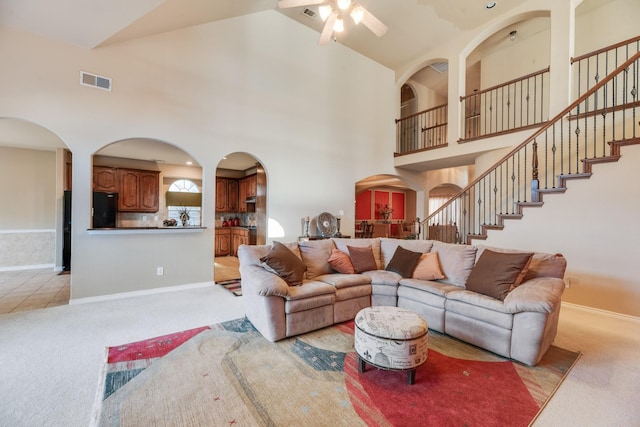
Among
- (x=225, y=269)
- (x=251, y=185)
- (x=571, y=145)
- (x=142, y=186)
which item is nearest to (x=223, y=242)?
(x=251, y=185)

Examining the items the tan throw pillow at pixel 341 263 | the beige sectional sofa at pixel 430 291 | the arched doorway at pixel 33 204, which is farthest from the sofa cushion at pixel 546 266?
the arched doorway at pixel 33 204

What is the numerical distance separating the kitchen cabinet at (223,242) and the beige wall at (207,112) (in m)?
3.34

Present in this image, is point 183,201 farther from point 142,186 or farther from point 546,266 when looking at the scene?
point 546,266

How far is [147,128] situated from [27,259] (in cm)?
484

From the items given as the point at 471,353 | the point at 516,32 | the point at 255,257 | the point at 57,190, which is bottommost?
the point at 471,353

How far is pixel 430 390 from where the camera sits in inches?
78.4

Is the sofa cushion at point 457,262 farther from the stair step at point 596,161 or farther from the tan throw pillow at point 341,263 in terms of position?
the stair step at point 596,161

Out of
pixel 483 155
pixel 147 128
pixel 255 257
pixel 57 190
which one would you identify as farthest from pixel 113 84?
pixel 483 155

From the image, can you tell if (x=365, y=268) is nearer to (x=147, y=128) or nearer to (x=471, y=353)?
(x=471, y=353)

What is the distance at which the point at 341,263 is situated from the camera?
3.63 m

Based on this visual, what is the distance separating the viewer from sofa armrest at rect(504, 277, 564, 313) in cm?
223

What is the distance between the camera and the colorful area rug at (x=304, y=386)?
171 centimetres

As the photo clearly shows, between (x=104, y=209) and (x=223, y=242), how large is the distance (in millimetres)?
2891

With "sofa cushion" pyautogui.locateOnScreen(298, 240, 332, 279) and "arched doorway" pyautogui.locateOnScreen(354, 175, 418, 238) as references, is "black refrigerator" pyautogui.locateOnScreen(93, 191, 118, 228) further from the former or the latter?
"arched doorway" pyautogui.locateOnScreen(354, 175, 418, 238)
